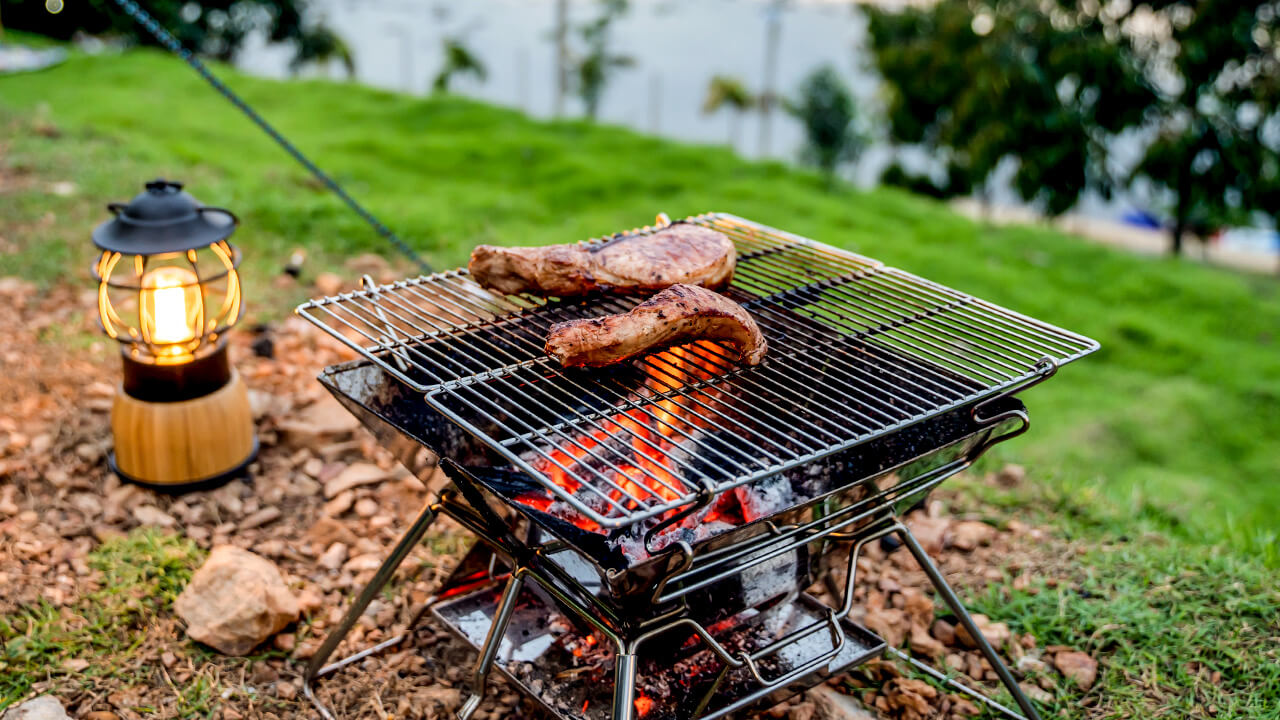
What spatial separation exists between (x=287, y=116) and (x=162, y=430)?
27.1 ft

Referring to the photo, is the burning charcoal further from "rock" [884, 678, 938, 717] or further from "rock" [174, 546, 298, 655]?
"rock" [174, 546, 298, 655]

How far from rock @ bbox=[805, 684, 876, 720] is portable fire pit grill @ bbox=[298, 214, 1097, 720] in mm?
155

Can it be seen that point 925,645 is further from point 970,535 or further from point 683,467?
point 683,467

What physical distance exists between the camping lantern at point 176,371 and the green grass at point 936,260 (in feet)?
2.82

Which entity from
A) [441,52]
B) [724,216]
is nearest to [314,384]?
[724,216]

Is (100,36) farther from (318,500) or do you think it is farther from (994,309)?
(994,309)

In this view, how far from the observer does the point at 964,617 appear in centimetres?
279

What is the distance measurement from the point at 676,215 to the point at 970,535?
16.9ft

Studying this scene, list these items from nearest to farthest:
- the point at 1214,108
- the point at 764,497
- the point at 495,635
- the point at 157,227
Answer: the point at 495,635 < the point at 764,497 < the point at 157,227 < the point at 1214,108

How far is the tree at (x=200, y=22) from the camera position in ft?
56.9

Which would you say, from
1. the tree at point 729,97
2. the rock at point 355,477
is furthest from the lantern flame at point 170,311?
the tree at point 729,97

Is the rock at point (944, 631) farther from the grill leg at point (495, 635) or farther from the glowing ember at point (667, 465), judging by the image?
the grill leg at point (495, 635)

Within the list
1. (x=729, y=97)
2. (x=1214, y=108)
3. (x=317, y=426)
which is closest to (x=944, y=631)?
(x=317, y=426)

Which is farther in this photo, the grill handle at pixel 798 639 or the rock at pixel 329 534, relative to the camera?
the rock at pixel 329 534
